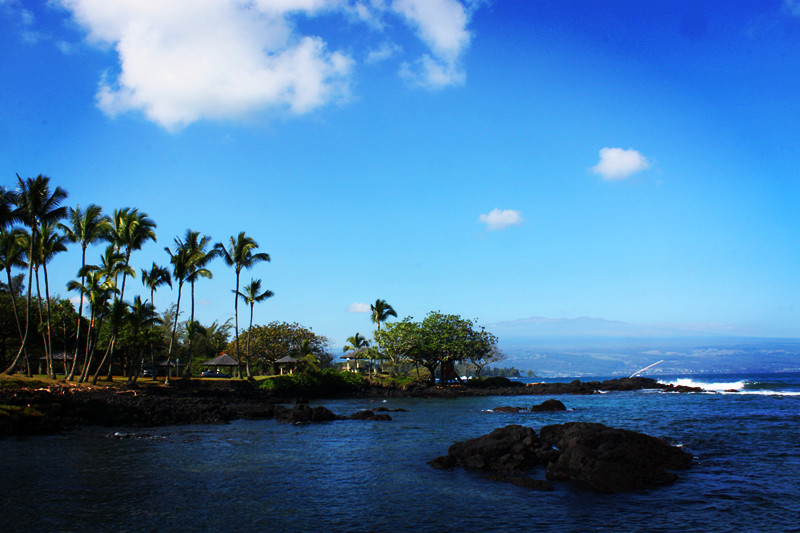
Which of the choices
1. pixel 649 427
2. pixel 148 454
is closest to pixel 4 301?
pixel 148 454

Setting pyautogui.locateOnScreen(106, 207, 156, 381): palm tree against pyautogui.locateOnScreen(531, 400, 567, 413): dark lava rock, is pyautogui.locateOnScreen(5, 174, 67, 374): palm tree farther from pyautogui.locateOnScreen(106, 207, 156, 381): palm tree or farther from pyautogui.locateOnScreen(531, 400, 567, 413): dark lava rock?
pyautogui.locateOnScreen(531, 400, 567, 413): dark lava rock

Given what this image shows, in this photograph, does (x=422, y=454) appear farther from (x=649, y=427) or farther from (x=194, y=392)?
(x=194, y=392)

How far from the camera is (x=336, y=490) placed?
1433cm

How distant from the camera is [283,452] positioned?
20.4 meters

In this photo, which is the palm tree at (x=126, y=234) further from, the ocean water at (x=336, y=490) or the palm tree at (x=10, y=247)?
the ocean water at (x=336, y=490)

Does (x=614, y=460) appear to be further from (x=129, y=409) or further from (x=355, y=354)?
(x=355, y=354)

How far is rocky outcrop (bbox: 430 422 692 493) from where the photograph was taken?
14.1 m

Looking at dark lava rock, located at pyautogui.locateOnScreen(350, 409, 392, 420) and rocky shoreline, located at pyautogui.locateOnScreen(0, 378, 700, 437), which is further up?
rocky shoreline, located at pyautogui.locateOnScreen(0, 378, 700, 437)

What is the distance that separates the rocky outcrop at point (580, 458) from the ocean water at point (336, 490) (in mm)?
517

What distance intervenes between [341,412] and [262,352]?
4284cm

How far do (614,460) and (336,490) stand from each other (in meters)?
8.30

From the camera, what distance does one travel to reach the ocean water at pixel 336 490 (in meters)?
11.1

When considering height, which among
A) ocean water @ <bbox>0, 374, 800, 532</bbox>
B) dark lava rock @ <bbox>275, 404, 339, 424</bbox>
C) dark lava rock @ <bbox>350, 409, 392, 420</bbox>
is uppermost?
ocean water @ <bbox>0, 374, 800, 532</bbox>

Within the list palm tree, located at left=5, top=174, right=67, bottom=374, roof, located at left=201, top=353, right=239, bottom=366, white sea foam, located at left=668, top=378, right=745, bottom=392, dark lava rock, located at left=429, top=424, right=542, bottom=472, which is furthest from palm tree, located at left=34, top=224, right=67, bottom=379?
white sea foam, located at left=668, top=378, right=745, bottom=392
